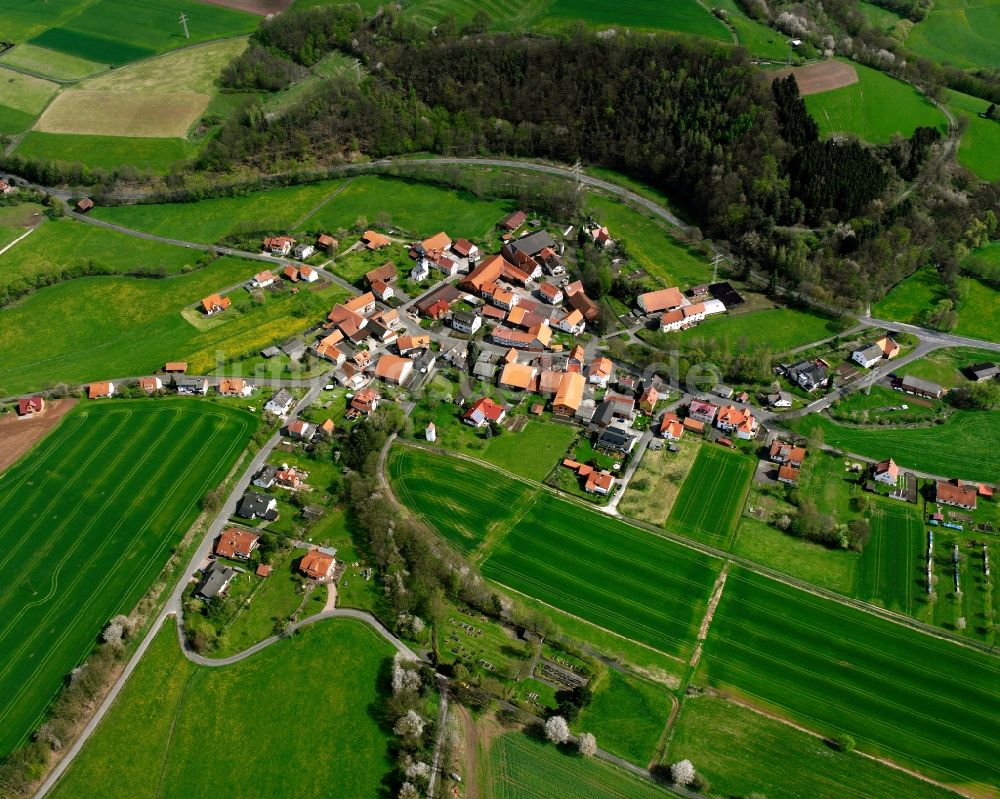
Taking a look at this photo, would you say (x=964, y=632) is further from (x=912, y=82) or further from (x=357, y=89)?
(x=357, y=89)

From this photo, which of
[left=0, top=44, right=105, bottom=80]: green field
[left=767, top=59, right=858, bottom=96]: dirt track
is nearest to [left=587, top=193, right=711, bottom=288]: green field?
[left=767, top=59, right=858, bottom=96]: dirt track

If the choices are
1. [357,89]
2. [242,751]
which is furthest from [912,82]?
[242,751]

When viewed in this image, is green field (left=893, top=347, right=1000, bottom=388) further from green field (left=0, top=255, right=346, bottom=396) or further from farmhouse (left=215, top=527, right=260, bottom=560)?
farmhouse (left=215, top=527, right=260, bottom=560)

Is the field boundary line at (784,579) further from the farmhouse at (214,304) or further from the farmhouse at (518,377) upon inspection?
the farmhouse at (214,304)

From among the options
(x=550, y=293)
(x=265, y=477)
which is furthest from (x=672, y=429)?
(x=265, y=477)

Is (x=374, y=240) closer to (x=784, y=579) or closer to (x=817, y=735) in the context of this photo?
(x=784, y=579)

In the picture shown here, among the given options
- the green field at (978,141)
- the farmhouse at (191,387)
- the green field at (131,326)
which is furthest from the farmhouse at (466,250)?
the green field at (978,141)
